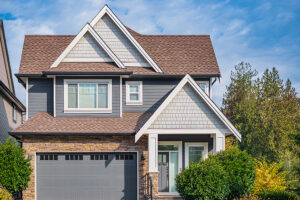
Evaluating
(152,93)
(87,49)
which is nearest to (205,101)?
(152,93)

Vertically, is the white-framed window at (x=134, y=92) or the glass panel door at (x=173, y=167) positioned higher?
the white-framed window at (x=134, y=92)

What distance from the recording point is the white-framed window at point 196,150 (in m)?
17.4

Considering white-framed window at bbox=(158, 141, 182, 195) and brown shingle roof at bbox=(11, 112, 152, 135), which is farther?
white-framed window at bbox=(158, 141, 182, 195)

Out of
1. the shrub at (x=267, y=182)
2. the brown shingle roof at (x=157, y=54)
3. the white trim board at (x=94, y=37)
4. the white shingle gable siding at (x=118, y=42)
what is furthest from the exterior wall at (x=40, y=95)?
the shrub at (x=267, y=182)

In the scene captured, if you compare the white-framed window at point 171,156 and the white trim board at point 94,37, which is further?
the white trim board at point 94,37

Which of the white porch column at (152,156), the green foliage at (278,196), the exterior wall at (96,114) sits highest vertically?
the exterior wall at (96,114)

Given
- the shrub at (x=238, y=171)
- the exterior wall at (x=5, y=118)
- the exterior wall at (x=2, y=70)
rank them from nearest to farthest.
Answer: the shrub at (x=238, y=171) → the exterior wall at (x=5, y=118) → the exterior wall at (x=2, y=70)

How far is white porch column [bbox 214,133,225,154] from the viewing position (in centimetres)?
1571

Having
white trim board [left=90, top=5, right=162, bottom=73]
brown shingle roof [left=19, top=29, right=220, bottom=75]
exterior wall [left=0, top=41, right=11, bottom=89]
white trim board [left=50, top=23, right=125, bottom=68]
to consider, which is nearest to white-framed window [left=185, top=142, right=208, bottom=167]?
brown shingle roof [left=19, top=29, right=220, bottom=75]

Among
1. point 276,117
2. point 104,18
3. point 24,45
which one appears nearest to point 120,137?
point 104,18

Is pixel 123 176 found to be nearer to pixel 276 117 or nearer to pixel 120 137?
pixel 120 137

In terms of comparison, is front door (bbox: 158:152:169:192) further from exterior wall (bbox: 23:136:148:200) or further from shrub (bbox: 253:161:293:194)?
shrub (bbox: 253:161:293:194)

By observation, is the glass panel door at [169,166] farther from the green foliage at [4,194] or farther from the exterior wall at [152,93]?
the green foliage at [4,194]

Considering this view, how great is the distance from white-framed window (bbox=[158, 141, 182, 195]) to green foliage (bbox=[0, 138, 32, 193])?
20.0 ft
